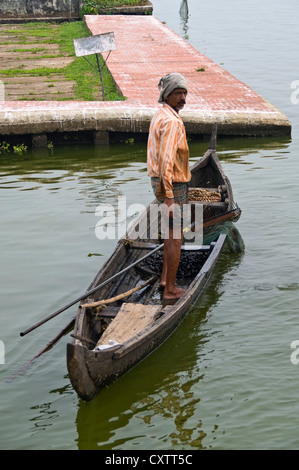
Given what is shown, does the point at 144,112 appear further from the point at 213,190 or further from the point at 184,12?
the point at 184,12

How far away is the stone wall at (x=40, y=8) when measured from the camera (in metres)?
25.6

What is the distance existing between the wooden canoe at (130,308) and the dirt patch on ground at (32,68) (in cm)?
Answer: 706

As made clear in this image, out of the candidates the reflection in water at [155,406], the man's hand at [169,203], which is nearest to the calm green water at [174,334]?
the reflection in water at [155,406]

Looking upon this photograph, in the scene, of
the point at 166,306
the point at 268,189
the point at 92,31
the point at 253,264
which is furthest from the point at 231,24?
the point at 166,306

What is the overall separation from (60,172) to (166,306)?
5922mm

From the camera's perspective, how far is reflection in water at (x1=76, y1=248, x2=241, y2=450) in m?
5.61

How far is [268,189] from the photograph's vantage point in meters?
11.1

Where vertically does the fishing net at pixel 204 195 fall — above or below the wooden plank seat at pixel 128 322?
above

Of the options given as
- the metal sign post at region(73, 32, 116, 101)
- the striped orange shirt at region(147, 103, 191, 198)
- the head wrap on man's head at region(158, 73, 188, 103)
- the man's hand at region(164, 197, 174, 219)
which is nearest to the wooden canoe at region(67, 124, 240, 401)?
the man's hand at region(164, 197, 174, 219)

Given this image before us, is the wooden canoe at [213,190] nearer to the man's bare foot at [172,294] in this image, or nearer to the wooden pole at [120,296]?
the wooden pole at [120,296]

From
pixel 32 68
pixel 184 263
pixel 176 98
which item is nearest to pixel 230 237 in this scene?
pixel 184 263

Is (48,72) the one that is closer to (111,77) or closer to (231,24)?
(111,77)

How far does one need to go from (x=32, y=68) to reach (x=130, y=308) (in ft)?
40.1

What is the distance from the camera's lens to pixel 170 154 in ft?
21.5
